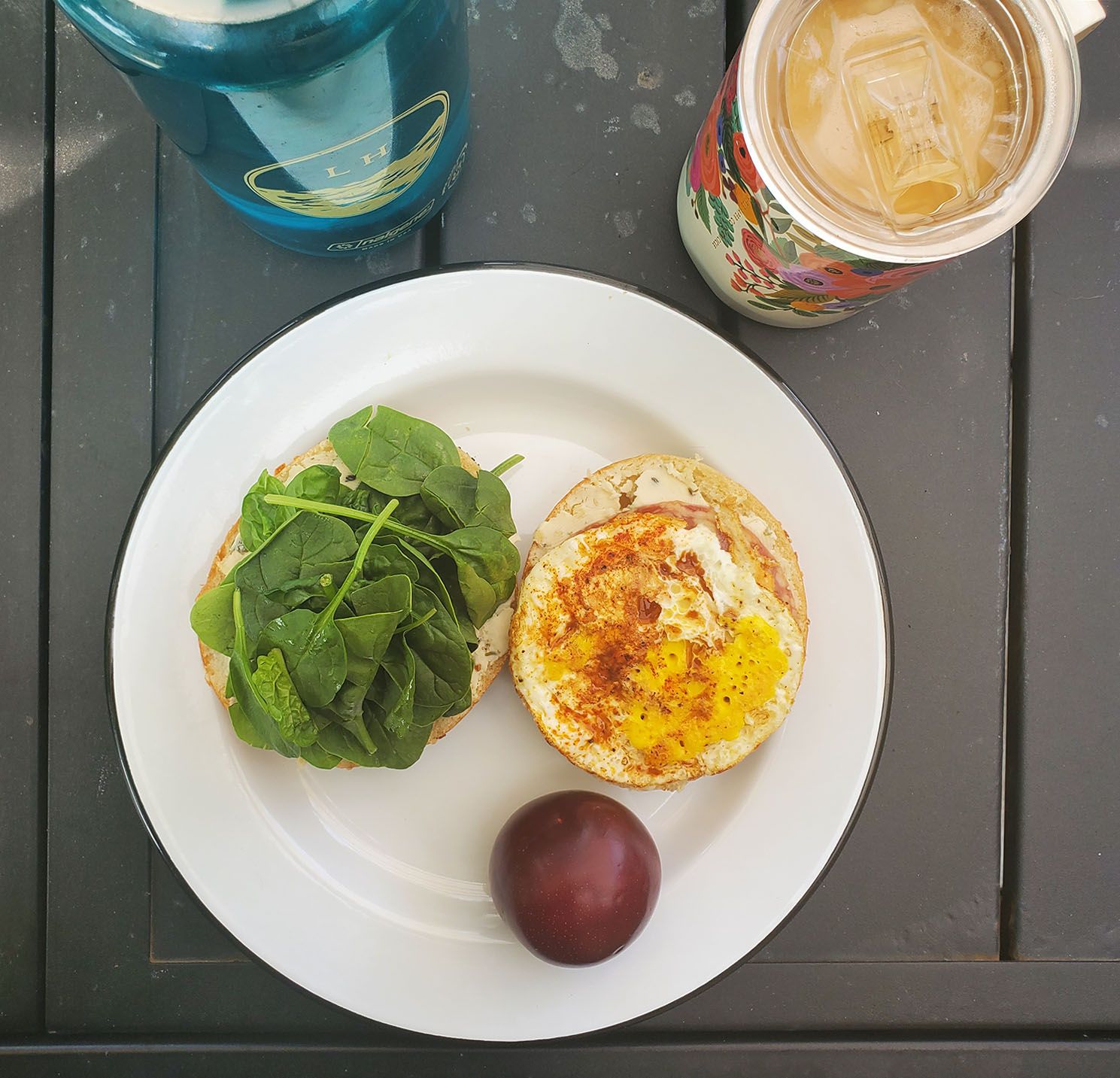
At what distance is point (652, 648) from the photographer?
116 cm

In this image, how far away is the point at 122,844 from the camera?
4.53 feet

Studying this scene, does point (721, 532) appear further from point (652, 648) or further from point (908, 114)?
point (908, 114)

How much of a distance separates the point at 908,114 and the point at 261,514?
90 cm

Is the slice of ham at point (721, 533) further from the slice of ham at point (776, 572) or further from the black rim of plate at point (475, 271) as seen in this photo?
the black rim of plate at point (475, 271)

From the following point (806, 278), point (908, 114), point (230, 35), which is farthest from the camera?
point (806, 278)

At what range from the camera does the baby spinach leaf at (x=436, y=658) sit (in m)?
1.10

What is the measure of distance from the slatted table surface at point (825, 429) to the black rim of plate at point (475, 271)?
0.53ft

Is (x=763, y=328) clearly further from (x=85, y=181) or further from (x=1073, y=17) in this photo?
(x=85, y=181)

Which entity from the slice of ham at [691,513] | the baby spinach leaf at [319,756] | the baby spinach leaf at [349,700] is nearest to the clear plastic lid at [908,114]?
the slice of ham at [691,513]

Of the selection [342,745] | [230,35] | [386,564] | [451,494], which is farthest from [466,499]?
[230,35]

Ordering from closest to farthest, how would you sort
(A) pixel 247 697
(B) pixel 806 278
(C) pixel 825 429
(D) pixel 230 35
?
(D) pixel 230 35 → (B) pixel 806 278 → (A) pixel 247 697 → (C) pixel 825 429

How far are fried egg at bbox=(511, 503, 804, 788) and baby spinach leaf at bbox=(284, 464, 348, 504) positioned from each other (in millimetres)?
295

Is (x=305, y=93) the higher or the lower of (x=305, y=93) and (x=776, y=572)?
the higher

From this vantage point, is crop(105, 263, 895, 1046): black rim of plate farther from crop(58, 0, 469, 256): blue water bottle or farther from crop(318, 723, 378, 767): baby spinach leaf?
crop(318, 723, 378, 767): baby spinach leaf
